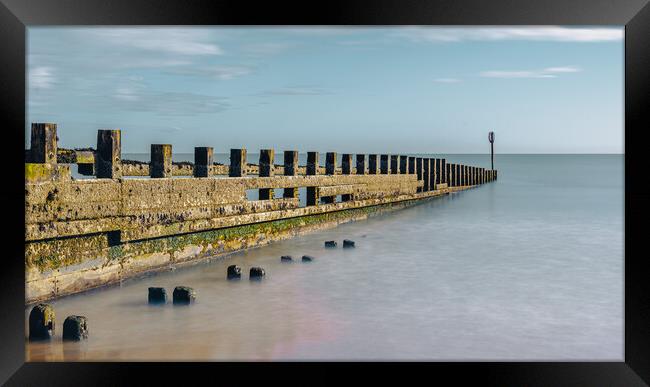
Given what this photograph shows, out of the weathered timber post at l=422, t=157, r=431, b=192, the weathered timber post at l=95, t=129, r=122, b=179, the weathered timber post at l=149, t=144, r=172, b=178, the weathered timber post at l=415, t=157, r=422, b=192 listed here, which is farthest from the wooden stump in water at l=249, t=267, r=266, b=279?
the weathered timber post at l=422, t=157, r=431, b=192

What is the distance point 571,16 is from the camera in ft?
13.3

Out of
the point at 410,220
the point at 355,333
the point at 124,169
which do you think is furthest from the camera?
the point at 410,220

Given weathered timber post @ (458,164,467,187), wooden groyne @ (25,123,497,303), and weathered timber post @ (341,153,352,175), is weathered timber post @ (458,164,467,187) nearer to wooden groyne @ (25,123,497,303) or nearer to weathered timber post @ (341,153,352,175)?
weathered timber post @ (341,153,352,175)

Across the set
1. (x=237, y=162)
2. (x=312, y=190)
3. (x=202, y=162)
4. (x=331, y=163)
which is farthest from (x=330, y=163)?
(x=202, y=162)

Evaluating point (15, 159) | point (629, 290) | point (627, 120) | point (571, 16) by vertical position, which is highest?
point (571, 16)

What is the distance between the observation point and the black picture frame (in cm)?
381

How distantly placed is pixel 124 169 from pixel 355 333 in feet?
11.9

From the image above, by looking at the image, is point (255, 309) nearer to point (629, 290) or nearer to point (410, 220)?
point (629, 290)

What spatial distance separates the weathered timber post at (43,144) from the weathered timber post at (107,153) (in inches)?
28.7

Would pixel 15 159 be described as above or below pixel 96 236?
above

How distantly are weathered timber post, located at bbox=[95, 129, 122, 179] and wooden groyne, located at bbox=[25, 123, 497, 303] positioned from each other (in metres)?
0.01

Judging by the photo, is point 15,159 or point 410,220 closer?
point 15,159

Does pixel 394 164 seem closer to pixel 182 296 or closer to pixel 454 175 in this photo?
pixel 454 175

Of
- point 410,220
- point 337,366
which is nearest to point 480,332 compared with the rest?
point 337,366
